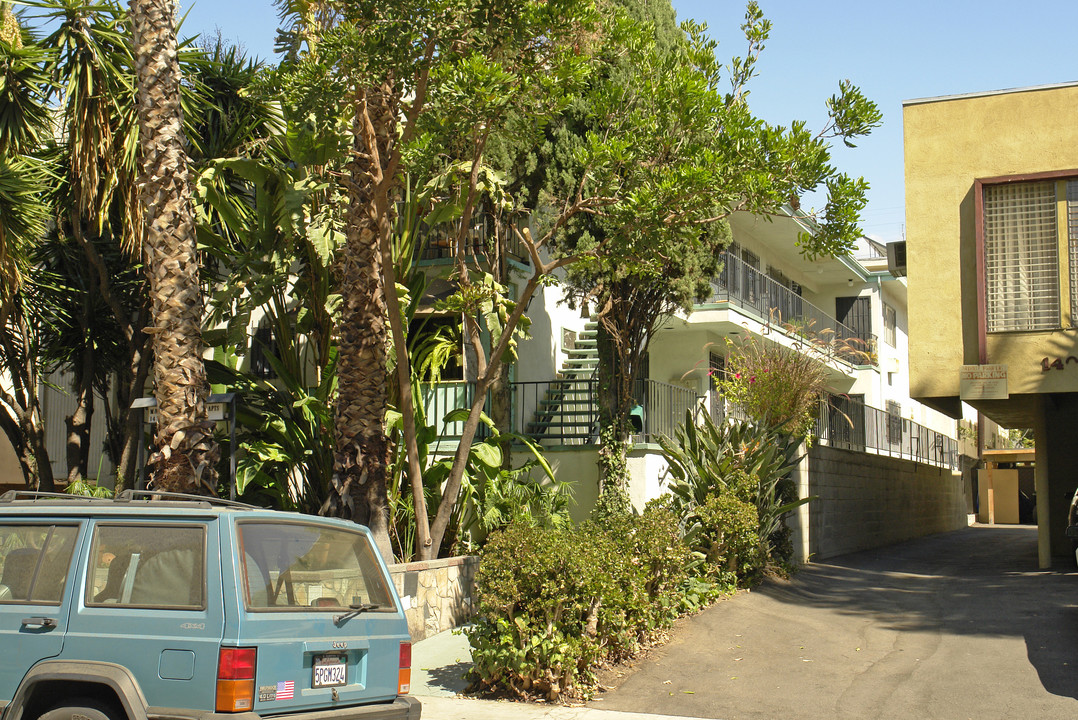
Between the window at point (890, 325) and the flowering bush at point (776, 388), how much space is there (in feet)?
57.6

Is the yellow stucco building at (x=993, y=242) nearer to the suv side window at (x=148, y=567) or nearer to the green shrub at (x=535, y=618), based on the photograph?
the green shrub at (x=535, y=618)

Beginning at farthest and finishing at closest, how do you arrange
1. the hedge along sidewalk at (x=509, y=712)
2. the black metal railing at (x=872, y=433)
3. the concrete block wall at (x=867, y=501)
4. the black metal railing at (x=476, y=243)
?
the black metal railing at (x=872, y=433)
the concrete block wall at (x=867, y=501)
the black metal railing at (x=476, y=243)
the hedge along sidewalk at (x=509, y=712)

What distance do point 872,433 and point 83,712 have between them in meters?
19.8

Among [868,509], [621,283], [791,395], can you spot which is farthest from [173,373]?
[868,509]

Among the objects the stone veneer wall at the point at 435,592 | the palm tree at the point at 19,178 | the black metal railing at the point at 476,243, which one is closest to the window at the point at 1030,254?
the black metal railing at the point at 476,243

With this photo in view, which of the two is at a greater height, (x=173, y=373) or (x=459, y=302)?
(x=459, y=302)

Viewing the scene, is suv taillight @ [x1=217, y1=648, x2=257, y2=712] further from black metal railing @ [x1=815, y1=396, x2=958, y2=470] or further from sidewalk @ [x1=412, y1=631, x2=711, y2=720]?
black metal railing @ [x1=815, y1=396, x2=958, y2=470]

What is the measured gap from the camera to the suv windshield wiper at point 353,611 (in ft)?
Answer: 18.5

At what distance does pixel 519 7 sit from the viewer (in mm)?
9758

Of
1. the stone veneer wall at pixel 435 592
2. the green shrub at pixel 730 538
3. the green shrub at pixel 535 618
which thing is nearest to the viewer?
the green shrub at pixel 535 618

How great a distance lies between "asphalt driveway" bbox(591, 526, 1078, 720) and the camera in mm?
8016

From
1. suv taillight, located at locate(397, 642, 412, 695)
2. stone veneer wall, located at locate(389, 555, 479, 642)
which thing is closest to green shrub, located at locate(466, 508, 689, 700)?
stone veneer wall, located at locate(389, 555, 479, 642)

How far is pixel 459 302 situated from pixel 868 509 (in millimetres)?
13652

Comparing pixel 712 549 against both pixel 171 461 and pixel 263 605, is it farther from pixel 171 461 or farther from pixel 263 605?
pixel 263 605
